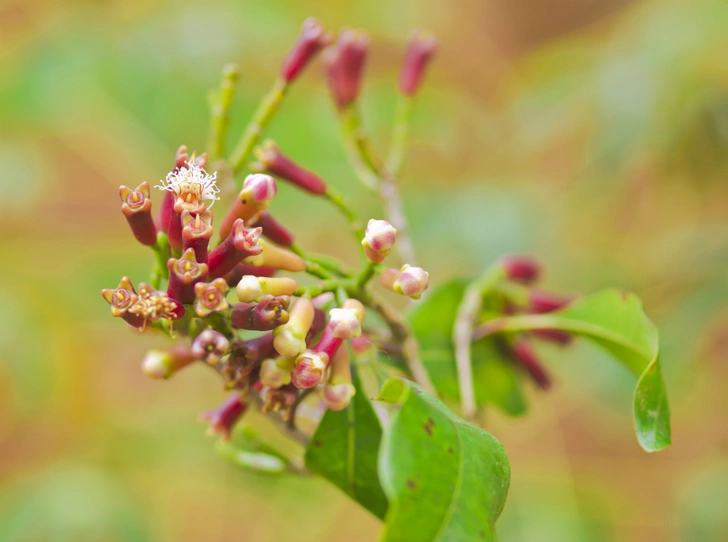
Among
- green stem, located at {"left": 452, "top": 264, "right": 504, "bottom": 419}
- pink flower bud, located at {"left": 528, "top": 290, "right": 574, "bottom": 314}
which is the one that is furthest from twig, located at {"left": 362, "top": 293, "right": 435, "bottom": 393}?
pink flower bud, located at {"left": 528, "top": 290, "right": 574, "bottom": 314}

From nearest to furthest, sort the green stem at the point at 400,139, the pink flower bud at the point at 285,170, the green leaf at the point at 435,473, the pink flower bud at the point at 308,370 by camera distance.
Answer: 1. the green leaf at the point at 435,473
2. the pink flower bud at the point at 308,370
3. the pink flower bud at the point at 285,170
4. the green stem at the point at 400,139

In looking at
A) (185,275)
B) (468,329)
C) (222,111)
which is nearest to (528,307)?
(468,329)

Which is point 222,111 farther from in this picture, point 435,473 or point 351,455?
point 435,473

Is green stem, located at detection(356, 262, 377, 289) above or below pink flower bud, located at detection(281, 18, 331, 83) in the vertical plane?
below

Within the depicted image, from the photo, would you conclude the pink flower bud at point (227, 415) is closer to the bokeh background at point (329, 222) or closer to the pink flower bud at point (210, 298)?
the pink flower bud at point (210, 298)

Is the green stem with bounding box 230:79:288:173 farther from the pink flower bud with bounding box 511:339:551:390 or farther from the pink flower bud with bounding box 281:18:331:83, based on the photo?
the pink flower bud with bounding box 511:339:551:390

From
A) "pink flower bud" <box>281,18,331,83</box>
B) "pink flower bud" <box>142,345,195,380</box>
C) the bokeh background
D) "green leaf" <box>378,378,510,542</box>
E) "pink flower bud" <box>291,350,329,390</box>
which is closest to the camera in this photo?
"green leaf" <box>378,378,510,542</box>

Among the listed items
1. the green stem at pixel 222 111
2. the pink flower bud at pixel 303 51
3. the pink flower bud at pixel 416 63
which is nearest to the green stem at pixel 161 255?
the green stem at pixel 222 111
